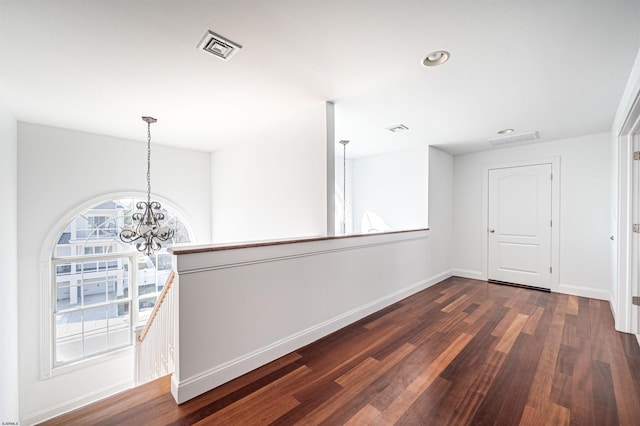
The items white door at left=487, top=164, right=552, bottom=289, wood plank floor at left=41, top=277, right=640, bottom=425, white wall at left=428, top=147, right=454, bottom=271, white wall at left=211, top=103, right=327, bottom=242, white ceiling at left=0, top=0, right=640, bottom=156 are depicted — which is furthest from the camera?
white wall at left=428, top=147, right=454, bottom=271

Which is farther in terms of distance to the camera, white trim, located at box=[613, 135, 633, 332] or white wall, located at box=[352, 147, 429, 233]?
white wall, located at box=[352, 147, 429, 233]

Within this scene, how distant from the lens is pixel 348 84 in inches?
91.1

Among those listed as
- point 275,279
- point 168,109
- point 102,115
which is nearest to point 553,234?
point 275,279

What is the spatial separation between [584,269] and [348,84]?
4361 mm

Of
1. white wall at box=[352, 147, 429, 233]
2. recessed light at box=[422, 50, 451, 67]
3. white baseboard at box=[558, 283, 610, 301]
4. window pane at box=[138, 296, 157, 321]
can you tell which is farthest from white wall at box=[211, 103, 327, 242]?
white baseboard at box=[558, 283, 610, 301]

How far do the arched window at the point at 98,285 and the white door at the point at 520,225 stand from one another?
230 inches

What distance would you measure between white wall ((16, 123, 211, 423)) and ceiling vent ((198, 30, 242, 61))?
2.73m

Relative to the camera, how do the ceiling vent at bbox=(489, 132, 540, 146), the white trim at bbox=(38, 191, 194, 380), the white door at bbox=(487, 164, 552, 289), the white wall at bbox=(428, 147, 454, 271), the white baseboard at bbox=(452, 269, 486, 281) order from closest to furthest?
1. the white trim at bbox=(38, 191, 194, 380)
2. the ceiling vent at bbox=(489, 132, 540, 146)
3. the white door at bbox=(487, 164, 552, 289)
4. the white wall at bbox=(428, 147, 454, 271)
5. the white baseboard at bbox=(452, 269, 486, 281)

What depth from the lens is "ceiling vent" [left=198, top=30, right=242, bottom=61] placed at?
65.9 inches

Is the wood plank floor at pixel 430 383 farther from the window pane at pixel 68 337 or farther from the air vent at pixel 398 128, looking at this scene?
the window pane at pixel 68 337

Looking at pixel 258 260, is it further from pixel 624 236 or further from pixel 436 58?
pixel 624 236

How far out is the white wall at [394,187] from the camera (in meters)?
4.37

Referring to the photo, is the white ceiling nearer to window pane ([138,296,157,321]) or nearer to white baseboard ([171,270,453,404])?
white baseboard ([171,270,453,404])

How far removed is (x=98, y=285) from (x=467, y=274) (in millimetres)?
6252
